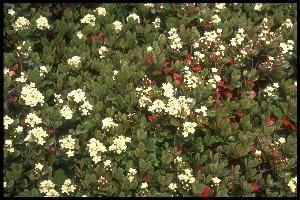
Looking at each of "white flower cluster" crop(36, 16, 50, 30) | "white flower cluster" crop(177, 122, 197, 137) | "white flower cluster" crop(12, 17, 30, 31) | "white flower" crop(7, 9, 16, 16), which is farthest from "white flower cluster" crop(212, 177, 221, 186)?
"white flower" crop(7, 9, 16, 16)

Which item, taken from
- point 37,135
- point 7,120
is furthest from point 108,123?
point 7,120

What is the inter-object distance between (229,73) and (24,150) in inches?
101

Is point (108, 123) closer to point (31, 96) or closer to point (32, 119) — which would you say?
point (32, 119)

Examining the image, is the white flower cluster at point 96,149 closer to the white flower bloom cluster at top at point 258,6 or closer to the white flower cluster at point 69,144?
the white flower cluster at point 69,144

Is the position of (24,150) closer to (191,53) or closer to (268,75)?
(191,53)

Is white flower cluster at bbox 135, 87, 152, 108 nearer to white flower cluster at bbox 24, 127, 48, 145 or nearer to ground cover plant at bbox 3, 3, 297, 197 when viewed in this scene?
ground cover plant at bbox 3, 3, 297, 197

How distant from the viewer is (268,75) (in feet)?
17.8

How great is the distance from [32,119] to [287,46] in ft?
10.9

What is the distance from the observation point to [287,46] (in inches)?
222

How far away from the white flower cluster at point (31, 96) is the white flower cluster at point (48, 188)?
2.96ft

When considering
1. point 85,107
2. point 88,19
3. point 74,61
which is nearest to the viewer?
point 85,107

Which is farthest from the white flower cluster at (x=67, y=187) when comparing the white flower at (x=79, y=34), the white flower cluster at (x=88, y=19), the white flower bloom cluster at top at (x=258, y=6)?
the white flower bloom cluster at top at (x=258, y=6)

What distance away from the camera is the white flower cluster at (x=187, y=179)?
4266 millimetres

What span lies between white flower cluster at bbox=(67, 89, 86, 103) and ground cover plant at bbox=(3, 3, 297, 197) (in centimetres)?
1
